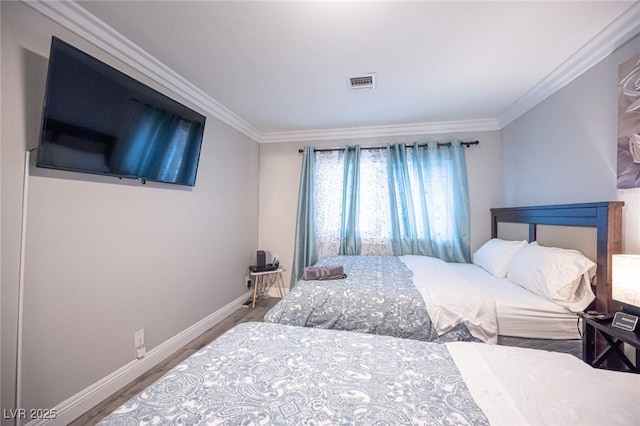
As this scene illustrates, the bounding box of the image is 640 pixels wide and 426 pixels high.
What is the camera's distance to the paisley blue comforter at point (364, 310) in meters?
1.74

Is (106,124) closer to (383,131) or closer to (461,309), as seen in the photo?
(461,309)

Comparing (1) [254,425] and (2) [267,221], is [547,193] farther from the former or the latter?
(2) [267,221]

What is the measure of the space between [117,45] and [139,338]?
2206 mm

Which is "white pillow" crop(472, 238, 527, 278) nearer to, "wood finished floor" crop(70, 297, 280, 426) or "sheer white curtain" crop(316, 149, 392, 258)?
"sheer white curtain" crop(316, 149, 392, 258)

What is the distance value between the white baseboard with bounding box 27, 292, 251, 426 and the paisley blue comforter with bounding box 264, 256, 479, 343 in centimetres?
111

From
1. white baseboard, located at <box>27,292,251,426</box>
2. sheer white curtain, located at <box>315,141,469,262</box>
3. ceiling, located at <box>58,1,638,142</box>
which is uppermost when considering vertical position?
ceiling, located at <box>58,1,638,142</box>

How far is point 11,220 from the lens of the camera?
4.19 feet

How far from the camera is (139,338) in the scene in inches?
77.1

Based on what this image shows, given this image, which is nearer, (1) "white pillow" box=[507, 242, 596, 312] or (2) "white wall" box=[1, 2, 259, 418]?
(2) "white wall" box=[1, 2, 259, 418]

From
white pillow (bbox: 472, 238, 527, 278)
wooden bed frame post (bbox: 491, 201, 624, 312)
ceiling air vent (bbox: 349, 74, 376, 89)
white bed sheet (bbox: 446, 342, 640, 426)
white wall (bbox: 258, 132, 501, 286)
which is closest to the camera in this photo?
white bed sheet (bbox: 446, 342, 640, 426)

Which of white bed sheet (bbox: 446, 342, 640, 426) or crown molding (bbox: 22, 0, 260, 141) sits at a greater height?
crown molding (bbox: 22, 0, 260, 141)

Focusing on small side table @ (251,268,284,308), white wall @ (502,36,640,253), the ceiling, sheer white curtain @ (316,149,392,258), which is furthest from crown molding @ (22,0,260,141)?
white wall @ (502,36,640,253)

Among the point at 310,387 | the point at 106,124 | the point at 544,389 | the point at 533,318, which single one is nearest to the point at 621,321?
the point at 533,318

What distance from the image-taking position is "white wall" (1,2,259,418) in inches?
50.6
